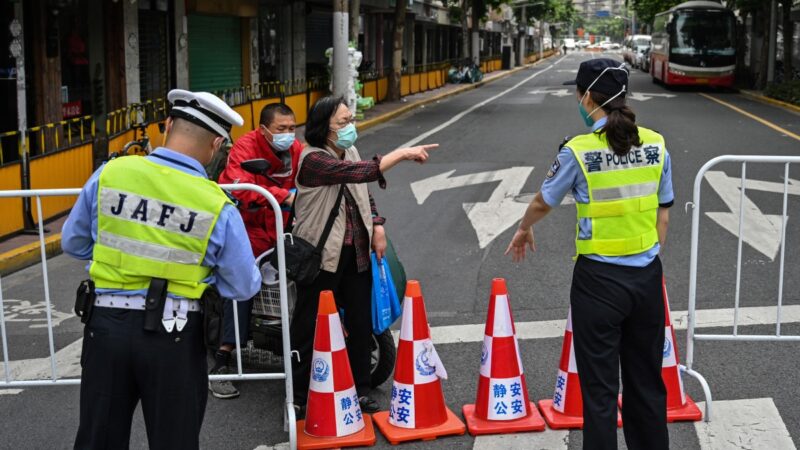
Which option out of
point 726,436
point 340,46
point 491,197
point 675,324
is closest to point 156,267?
point 726,436

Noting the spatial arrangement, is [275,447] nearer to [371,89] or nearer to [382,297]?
[382,297]

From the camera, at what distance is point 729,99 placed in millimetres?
30422

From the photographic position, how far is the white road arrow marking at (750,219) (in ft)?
30.2

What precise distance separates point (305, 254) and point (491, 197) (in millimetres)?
7203

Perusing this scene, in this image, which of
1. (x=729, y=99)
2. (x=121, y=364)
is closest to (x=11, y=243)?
(x=121, y=364)

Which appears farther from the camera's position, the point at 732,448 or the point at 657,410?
the point at 732,448

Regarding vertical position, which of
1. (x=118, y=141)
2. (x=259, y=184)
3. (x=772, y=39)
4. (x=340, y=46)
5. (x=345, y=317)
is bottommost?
(x=345, y=317)

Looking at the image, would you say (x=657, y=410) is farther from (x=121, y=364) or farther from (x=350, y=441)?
(x=121, y=364)

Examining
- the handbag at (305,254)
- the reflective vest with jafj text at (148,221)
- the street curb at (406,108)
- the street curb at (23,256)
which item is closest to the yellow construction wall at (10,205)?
the street curb at (23,256)

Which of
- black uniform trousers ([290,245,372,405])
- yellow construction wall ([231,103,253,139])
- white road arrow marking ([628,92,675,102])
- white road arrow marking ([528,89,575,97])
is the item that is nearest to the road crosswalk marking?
black uniform trousers ([290,245,372,405])

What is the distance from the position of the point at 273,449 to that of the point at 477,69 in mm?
39415

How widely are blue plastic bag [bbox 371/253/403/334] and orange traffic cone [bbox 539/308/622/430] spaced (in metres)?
0.97

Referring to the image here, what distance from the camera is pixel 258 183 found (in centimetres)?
578

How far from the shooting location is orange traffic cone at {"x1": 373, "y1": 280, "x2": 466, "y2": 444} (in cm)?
499
